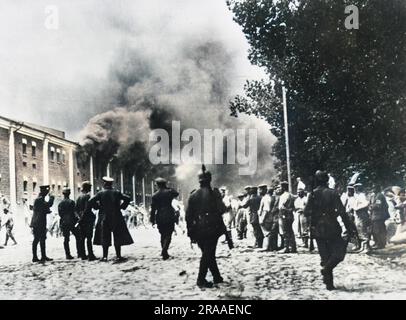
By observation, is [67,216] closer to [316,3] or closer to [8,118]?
[8,118]

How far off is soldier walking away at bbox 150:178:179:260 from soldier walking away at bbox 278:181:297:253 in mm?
2108

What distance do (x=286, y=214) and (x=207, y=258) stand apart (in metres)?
2.36

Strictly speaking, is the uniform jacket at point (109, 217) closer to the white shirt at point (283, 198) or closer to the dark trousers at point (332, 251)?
the white shirt at point (283, 198)

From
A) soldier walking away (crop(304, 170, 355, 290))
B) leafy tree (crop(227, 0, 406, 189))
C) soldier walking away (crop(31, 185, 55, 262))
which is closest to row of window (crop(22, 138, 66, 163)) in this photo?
soldier walking away (crop(31, 185, 55, 262))

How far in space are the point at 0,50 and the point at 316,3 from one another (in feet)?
19.7

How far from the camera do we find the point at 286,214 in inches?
362

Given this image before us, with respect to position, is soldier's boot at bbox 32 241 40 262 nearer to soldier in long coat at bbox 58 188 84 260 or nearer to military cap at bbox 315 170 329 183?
soldier in long coat at bbox 58 188 84 260

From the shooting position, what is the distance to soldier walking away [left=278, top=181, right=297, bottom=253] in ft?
29.6

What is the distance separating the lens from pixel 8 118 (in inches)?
350

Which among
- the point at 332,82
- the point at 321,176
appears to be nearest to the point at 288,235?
the point at 321,176

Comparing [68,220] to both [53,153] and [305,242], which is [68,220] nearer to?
[53,153]

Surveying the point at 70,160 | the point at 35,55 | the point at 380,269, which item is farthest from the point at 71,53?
the point at 380,269

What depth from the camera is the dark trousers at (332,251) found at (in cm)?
730

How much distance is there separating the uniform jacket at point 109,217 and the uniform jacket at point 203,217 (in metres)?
1.80
